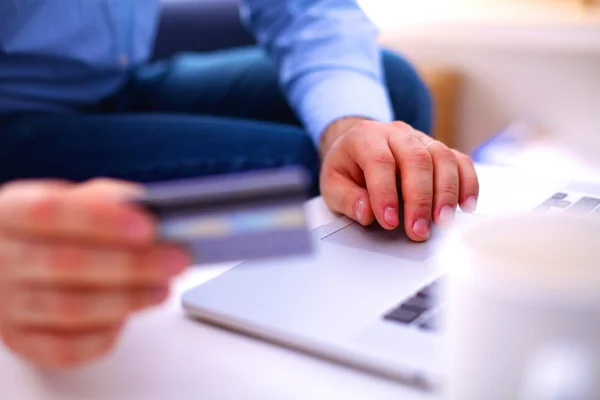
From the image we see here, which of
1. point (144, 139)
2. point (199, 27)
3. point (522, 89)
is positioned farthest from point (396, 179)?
point (522, 89)

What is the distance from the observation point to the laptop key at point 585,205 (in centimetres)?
56

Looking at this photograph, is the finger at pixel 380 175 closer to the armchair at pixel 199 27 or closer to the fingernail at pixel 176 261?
the fingernail at pixel 176 261

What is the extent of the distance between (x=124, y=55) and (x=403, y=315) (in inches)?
33.5

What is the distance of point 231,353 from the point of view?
0.38 metres

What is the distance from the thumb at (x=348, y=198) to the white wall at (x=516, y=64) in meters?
1.41

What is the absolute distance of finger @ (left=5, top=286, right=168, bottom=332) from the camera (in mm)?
320

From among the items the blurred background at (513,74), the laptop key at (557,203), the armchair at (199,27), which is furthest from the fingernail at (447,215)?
the blurred background at (513,74)

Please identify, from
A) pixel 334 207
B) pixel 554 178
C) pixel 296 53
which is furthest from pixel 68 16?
pixel 554 178

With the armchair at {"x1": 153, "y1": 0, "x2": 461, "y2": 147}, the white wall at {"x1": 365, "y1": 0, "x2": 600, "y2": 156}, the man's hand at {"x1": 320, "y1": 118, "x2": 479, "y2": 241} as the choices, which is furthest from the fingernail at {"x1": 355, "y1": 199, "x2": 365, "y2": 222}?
the white wall at {"x1": 365, "y1": 0, "x2": 600, "y2": 156}

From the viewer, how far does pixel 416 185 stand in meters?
0.54

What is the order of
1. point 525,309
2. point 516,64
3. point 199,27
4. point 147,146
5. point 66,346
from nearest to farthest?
point 525,309, point 66,346, point 147,146, point 199,27, point 516,64

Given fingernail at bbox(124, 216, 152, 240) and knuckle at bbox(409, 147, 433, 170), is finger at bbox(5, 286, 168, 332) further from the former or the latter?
knuckle at bbox(409, 147, 433, 170)

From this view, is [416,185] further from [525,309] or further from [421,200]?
[525,309]

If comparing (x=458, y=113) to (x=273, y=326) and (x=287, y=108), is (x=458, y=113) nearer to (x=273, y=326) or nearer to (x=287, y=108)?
(x=287, y=108)
